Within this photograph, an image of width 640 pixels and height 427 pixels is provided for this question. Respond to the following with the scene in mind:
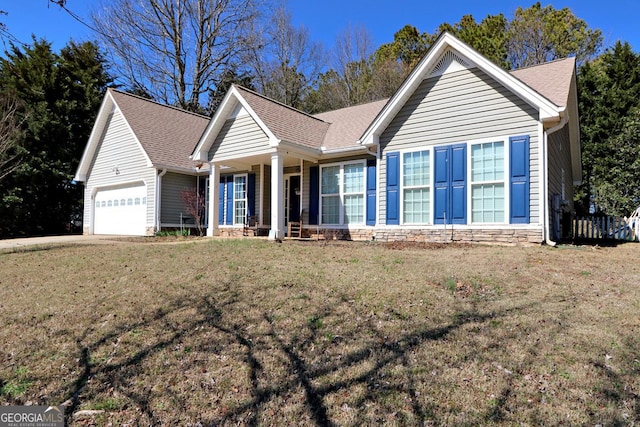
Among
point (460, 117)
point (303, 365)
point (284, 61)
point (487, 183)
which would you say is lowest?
point (303, 365)

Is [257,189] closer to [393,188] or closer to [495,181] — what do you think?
[393,188]

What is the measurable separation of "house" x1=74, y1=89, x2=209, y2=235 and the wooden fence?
15.1 meters

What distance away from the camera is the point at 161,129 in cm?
1911

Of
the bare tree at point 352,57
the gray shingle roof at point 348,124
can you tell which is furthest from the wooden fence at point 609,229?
the bare tree at point 352,57

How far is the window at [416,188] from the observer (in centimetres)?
1127

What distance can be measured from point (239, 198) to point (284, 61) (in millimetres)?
18276

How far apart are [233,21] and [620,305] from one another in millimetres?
28963

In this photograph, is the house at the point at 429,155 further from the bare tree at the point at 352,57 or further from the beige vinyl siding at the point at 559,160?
the bare tree at the point at 352,57

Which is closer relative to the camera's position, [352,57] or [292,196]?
[292,196]

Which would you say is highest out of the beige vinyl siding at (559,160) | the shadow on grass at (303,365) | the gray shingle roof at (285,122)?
the gray shingle roof at (285,122)

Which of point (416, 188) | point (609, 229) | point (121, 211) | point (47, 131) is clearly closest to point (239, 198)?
point (121, 211)

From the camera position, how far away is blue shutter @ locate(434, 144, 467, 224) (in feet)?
34.8

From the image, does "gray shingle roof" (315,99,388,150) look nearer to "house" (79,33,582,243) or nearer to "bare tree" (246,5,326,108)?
"house" (79,33,582,243)

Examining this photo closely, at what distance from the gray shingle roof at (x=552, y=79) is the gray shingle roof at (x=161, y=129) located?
13.4 metres
